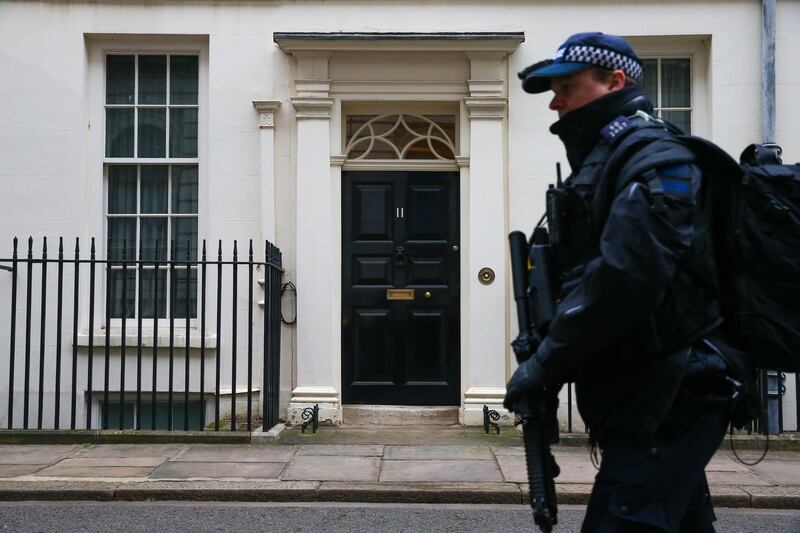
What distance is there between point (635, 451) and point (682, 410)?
18cm

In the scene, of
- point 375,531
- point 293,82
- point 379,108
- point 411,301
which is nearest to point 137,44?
point 293,82

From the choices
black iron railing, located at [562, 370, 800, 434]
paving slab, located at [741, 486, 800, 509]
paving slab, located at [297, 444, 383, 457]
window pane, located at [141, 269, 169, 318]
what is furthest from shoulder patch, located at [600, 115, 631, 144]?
window pane, located at [141, 269, 169, 318]

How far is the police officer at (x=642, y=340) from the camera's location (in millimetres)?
2348

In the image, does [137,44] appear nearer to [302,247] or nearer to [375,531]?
[302,247]

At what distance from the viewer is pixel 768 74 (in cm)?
846

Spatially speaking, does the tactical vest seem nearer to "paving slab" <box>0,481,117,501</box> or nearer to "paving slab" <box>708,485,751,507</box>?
"paving slab" <box>708,485,751,507</box>

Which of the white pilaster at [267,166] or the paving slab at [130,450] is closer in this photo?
the paving slab at [130,450]

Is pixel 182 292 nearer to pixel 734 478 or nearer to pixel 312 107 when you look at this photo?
pixel 312 107

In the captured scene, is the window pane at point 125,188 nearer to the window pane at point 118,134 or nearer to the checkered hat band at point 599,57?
the window pane at point 118,134

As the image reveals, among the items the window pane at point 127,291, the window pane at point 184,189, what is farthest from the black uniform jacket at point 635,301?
the window pane at point 127,291

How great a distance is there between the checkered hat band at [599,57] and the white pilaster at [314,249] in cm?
595

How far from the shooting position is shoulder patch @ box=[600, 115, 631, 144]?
2.66 meters

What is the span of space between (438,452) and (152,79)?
188 inches

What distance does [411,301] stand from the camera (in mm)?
8828
